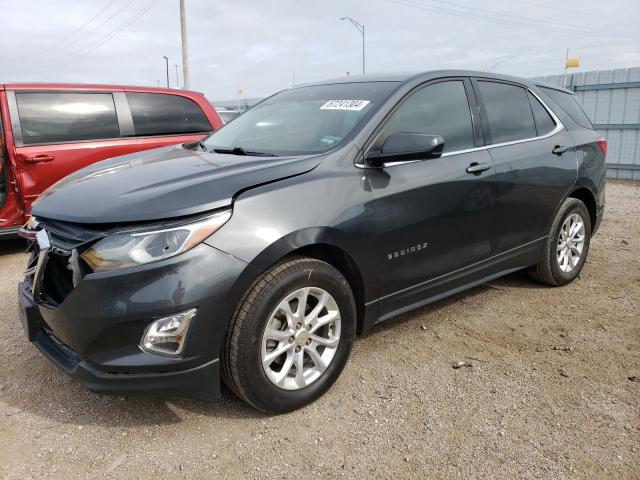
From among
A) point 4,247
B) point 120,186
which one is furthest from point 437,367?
point 4,247

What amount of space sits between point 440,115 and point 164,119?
12.9 feet

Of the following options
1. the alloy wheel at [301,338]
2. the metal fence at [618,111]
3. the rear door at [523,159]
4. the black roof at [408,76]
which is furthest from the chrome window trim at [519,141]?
the metal fence at [618,111]

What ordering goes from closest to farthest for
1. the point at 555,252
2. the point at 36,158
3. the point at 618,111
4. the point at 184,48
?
1. the point at 555,252
2. the point at 36,158
3. the point at 618,111
4. the point at 184,48

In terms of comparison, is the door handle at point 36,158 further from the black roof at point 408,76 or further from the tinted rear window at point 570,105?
the tinted rear window at point 570,105

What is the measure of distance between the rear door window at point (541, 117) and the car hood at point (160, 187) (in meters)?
2.19

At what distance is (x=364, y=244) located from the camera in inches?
106

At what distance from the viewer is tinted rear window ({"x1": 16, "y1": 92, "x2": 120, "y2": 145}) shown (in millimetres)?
5254

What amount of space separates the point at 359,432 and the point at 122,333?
3.81 feet

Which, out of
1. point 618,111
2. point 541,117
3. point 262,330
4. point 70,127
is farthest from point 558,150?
point 618,111

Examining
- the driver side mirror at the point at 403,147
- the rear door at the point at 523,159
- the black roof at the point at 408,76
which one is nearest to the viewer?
the driver side mirror at the point at 403,147

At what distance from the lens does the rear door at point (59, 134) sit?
5141 millimetres

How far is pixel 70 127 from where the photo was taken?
5.52m

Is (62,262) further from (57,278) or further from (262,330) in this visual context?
(262,330)

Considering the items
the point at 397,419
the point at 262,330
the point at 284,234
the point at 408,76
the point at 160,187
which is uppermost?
the point at 408,76
